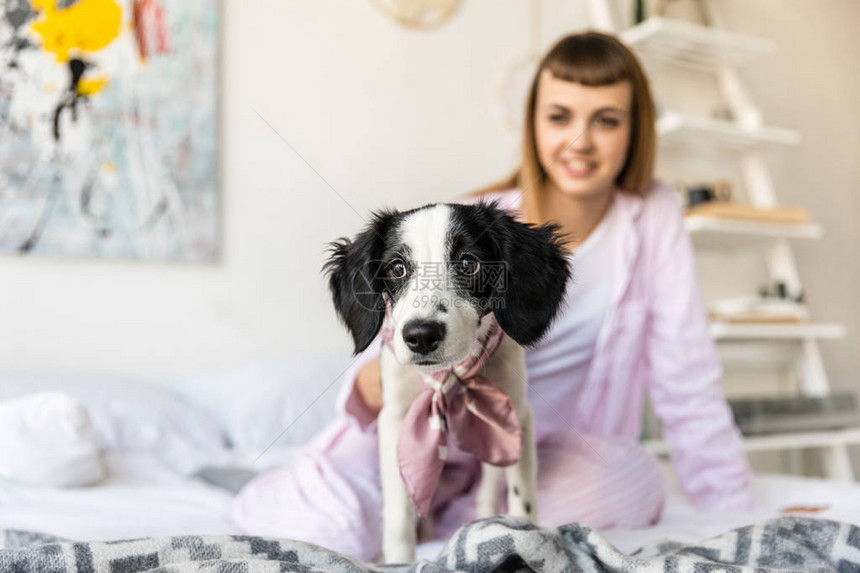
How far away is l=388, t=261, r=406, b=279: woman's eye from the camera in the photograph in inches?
23.4

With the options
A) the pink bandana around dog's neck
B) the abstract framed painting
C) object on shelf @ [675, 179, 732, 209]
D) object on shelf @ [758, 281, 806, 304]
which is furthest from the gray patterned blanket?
object on shelf @ [758, 281, 806, 304]

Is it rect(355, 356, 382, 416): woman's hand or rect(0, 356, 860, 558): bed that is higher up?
rect(355, 356, 382, 416): woman's hand

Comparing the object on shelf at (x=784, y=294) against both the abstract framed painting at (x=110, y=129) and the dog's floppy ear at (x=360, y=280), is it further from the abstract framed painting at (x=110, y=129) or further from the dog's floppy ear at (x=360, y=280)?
the dog's floppy ear at (x=360, y=280)

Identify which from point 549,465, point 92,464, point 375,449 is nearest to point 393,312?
point 375,449

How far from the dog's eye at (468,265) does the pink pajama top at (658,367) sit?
644 millimetres

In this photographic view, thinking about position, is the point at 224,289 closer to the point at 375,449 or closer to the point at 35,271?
the point at 35,271

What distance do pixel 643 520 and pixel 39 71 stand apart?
1.85 meters

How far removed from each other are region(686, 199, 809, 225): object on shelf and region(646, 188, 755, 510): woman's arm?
1114 millimetres

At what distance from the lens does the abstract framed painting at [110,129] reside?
1895 mm

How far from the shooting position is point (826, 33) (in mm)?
3350

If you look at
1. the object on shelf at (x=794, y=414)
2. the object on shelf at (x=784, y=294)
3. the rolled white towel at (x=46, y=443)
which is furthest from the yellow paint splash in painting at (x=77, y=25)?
the object on shelf at (x=784, y=294)

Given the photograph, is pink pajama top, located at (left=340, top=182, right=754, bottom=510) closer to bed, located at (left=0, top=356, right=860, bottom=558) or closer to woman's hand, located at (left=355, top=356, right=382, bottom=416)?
bed, located at (left=0, top=356, right=860, bottom=558)

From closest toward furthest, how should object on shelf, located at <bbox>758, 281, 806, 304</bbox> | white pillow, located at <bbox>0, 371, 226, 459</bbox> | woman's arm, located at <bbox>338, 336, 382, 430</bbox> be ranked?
woman's arm, located at <bbox>338, 336, 382, 430</bbox> → white pillow, located at <bbox>0, 371, 226, 459</bbox> → object on shelf, located at <bbox>758, 281, 806, 304</bbox>

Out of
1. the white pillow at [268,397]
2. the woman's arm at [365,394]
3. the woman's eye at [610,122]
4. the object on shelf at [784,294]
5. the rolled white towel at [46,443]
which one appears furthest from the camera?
the object on shelf at [784,294]
